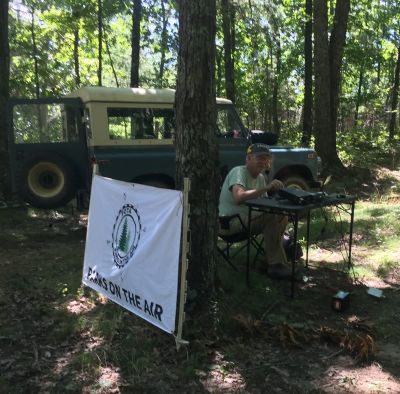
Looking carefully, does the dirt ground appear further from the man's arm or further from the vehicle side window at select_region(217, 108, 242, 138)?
the vehicle side window at select_region(217, 108, 242, 138)

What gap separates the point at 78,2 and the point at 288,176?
12.3 meters

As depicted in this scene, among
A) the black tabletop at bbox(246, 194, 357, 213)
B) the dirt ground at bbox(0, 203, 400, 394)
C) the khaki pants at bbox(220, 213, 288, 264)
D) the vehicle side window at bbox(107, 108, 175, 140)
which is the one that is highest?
the vehicle side window at bbox(107, 108, 175, 140)

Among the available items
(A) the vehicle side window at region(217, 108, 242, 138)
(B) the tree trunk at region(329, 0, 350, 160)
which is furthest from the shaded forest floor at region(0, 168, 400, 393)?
(B) the tree trunk at region(329, 0, 350, 160)

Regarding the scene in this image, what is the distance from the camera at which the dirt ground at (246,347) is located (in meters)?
2.99

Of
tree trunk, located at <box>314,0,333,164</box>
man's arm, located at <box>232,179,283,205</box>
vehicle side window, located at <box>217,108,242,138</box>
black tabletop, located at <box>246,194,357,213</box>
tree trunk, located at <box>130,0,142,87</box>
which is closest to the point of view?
black tabletop, located at <box>246,194,357,213</box>

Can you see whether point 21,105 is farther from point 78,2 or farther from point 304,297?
point 78,2

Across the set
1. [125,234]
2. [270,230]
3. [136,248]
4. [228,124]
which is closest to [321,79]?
[228,124]

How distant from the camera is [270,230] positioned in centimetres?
477

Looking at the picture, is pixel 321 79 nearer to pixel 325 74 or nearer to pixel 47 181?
pixel 325 74

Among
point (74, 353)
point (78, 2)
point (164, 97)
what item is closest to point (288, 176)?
point (164, 97)

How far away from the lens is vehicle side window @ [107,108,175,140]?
7379 mm

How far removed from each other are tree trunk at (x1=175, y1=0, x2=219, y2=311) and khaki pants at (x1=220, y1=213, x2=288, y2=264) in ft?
3.61

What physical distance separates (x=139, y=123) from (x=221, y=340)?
478 centimetres

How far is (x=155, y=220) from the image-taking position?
3.48 metres
